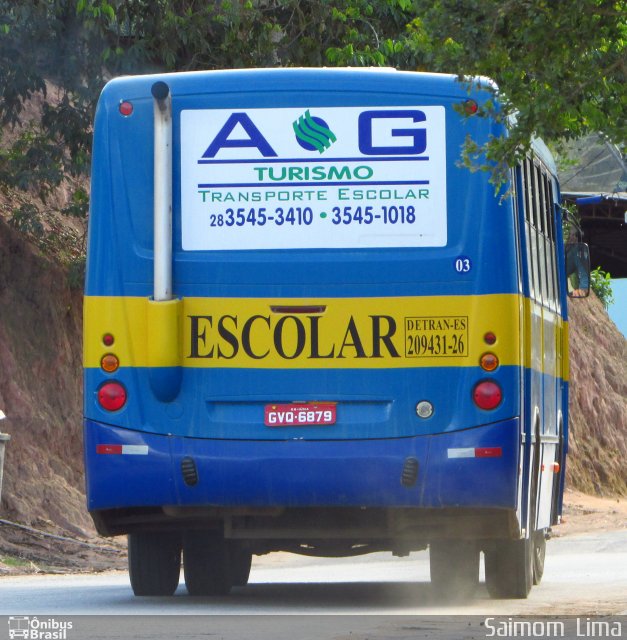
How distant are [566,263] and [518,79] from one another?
330 centimetres

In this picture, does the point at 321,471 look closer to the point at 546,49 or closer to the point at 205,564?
the point at 205,564

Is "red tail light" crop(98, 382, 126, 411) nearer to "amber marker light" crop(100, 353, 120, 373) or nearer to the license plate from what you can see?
"amber marker light" crop(100, 353, 120, 373)

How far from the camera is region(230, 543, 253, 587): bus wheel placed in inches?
479

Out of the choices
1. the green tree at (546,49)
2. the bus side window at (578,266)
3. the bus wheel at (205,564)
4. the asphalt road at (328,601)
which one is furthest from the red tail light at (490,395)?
the bus side window at (578,266)

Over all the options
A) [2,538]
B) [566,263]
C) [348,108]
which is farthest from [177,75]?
[2,538]

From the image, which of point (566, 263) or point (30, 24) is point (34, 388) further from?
point (566, 263)

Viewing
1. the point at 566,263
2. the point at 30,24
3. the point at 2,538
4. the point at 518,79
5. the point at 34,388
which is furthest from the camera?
the point at 34,388

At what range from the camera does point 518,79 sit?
36.6ft

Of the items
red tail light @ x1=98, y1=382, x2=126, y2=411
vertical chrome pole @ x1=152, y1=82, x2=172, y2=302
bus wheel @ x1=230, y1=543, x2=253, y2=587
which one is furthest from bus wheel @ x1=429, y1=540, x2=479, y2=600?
vertical chrome pole @ x1=152, y1=82, x2=172, y2=302

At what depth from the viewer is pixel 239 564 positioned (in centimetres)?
1254

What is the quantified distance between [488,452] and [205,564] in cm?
284

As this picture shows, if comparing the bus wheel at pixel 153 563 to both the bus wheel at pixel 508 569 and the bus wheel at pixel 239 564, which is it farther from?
the bus wheel at pixel 508 569

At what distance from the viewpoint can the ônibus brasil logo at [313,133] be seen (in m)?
10.4

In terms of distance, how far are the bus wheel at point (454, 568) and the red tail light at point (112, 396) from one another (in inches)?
102
